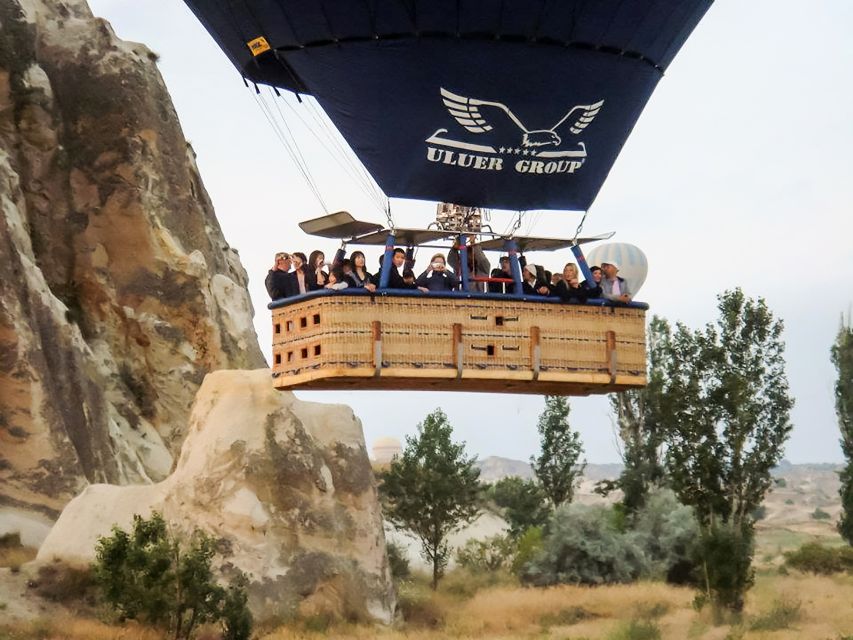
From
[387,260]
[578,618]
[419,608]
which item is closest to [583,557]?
[578,618]

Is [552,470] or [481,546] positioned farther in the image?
[552,470]

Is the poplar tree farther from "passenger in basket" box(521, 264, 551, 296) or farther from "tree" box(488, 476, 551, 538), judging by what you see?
"passenger in basket" box(521, 264, 551, 296)

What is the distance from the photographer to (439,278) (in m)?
16.3

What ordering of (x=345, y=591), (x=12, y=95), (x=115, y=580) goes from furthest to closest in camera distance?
1. (x=12, y=95)
2. (x=345, y=591)
3. (x=115, y=580)

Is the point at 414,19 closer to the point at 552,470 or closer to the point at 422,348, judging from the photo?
the point at 422,348

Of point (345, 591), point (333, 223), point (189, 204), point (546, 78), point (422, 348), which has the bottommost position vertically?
point (345, 591)

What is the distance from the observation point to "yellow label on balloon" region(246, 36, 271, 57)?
17.4 meters

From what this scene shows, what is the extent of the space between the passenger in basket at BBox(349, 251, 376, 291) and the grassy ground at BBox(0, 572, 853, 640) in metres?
10.8

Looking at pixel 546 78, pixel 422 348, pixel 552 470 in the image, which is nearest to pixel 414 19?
pixel 546 78

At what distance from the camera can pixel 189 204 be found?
39750mm

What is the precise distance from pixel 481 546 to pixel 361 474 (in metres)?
15.3

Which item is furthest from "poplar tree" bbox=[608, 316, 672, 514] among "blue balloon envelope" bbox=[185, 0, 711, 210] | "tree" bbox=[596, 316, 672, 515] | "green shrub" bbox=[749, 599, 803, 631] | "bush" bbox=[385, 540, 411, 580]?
"blue balloon envelope" bbox=[185, 0, 711, 210]

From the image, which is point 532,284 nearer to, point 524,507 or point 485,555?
point 485,555

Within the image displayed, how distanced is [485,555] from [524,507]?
685cm
